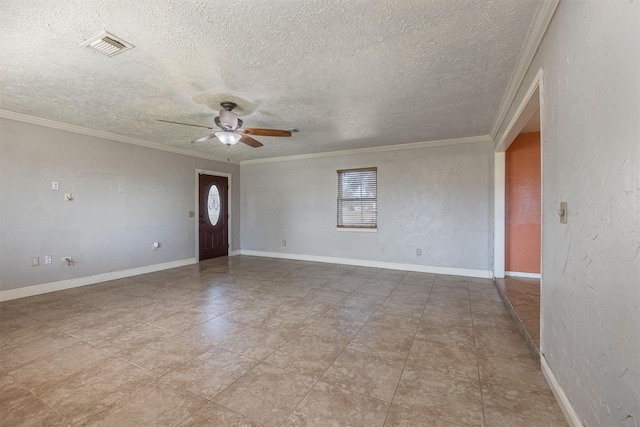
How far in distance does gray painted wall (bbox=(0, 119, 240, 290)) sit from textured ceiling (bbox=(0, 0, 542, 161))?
0.61 metres

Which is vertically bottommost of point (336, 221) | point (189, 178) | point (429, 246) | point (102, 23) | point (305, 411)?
point (305, 411)

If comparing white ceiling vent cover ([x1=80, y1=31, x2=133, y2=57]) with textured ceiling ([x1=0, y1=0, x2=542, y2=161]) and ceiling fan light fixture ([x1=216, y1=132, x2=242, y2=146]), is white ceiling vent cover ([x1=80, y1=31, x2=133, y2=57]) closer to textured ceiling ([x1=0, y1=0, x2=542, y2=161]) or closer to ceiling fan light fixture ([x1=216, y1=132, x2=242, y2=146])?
textured ceiling ([x1=0, y1=0, x2=542, y2=161])

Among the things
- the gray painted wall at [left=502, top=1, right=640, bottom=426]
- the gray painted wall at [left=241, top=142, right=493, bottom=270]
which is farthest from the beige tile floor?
the gray painted wall at [left=241, top=142, right=493, bottom=270]

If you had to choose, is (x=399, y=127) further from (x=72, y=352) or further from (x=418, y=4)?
(x=72, y=352)

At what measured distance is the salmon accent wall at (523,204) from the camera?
4.52 metres

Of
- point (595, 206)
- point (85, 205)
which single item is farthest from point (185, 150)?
point (595, 206)

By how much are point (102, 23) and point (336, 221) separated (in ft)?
16.0

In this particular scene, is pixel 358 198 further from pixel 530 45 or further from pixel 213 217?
pixel 530 45

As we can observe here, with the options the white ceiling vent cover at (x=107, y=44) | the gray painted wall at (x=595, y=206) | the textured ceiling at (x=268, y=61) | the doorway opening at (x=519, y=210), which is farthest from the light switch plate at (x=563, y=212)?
the white ceiling vent cover at (x=107, y=44)

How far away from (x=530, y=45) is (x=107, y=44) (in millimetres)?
3348

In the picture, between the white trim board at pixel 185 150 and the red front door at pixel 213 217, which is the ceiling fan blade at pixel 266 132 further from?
the red front door at pixel 213 217

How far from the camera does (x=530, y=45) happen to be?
2158 millimetres

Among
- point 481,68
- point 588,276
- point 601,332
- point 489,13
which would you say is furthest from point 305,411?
point 481,68

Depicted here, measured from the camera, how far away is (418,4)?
1.79 meters
